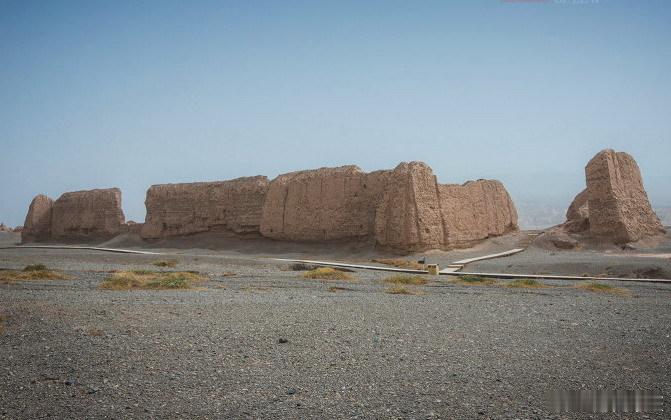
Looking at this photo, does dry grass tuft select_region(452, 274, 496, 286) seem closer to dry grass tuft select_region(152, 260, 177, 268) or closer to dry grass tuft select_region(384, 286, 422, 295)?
dry grass tuft select_region(384, 286, 422, 295)

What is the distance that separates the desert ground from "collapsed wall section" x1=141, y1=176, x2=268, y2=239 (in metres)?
20.6

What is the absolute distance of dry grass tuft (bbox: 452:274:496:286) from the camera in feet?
52.3

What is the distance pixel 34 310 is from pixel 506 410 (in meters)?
7.05

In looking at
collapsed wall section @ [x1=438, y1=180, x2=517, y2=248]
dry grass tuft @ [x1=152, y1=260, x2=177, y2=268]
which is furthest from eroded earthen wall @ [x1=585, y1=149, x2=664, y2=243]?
dry grass tuft @ [x1=152, y1=260, x2=177, y2=268]

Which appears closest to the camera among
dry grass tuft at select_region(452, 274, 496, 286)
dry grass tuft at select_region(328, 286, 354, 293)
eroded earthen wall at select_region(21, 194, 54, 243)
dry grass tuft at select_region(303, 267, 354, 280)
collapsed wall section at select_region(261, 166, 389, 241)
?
dry grass tuft at select_region(328, 286, 354, 293)

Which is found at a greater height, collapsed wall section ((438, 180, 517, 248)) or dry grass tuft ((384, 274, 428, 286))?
collapsed wall section ((438, 180, 517, 248))

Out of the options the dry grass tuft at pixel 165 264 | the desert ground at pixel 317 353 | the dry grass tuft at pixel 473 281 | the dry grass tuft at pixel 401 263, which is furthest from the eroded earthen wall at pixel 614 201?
the dry grass tuft at pixel 165 264

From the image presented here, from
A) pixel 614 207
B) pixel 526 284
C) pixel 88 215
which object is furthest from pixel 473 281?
pixel 88 215

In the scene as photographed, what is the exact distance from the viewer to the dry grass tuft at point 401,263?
2183 cm

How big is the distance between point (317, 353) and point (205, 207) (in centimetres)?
2966

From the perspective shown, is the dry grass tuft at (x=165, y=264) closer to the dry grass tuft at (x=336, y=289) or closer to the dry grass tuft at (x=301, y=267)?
the dry grass tuft at (x=301, y=267)

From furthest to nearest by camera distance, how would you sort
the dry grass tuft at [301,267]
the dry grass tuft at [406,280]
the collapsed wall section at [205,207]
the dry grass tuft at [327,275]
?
1. the collapsed wall section at [205,207]
2. the dry grass tuft at [301,267]
3. the dry grass tuft at [327,275]
4. the dry grass tuft at [406,280]

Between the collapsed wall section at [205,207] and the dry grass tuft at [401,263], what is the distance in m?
10.9

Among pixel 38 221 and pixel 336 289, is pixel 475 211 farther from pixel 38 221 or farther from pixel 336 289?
pixel 38 221
